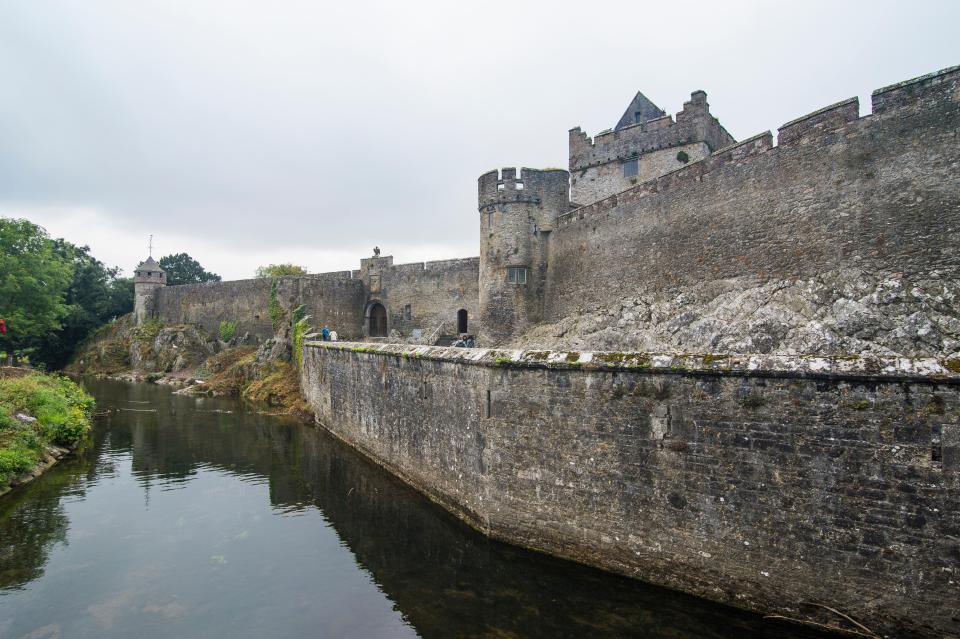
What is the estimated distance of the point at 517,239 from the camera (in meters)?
18.9

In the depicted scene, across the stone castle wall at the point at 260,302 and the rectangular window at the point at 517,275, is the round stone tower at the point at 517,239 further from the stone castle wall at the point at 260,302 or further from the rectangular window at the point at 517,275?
the stone castle wall at the point at 260,302

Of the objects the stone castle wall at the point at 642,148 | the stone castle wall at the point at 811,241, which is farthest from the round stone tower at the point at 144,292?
the stone castle wall at the point at 811,241

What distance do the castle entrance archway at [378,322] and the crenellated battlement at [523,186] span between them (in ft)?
50.7

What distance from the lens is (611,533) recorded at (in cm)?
670

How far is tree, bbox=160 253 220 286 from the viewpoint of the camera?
202ft

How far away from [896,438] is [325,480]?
11304mm

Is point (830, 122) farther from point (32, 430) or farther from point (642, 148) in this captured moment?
point (32, 430)

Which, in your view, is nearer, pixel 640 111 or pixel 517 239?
pixel 517 239

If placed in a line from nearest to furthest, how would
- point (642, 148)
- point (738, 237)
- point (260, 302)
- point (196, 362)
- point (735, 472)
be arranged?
point (735, 472)
point (738, 237)
point (642, 148)
point (260, 302)
point (196, 362)

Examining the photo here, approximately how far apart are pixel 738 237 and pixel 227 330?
33702 millimetres

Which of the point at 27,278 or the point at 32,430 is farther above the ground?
the point at 27,278

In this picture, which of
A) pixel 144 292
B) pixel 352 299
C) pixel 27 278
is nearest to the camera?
pixel 27 278

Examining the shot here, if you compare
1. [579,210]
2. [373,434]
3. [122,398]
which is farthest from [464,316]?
[122,398]

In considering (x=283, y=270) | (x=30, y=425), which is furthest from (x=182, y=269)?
(x=30, y=425)
